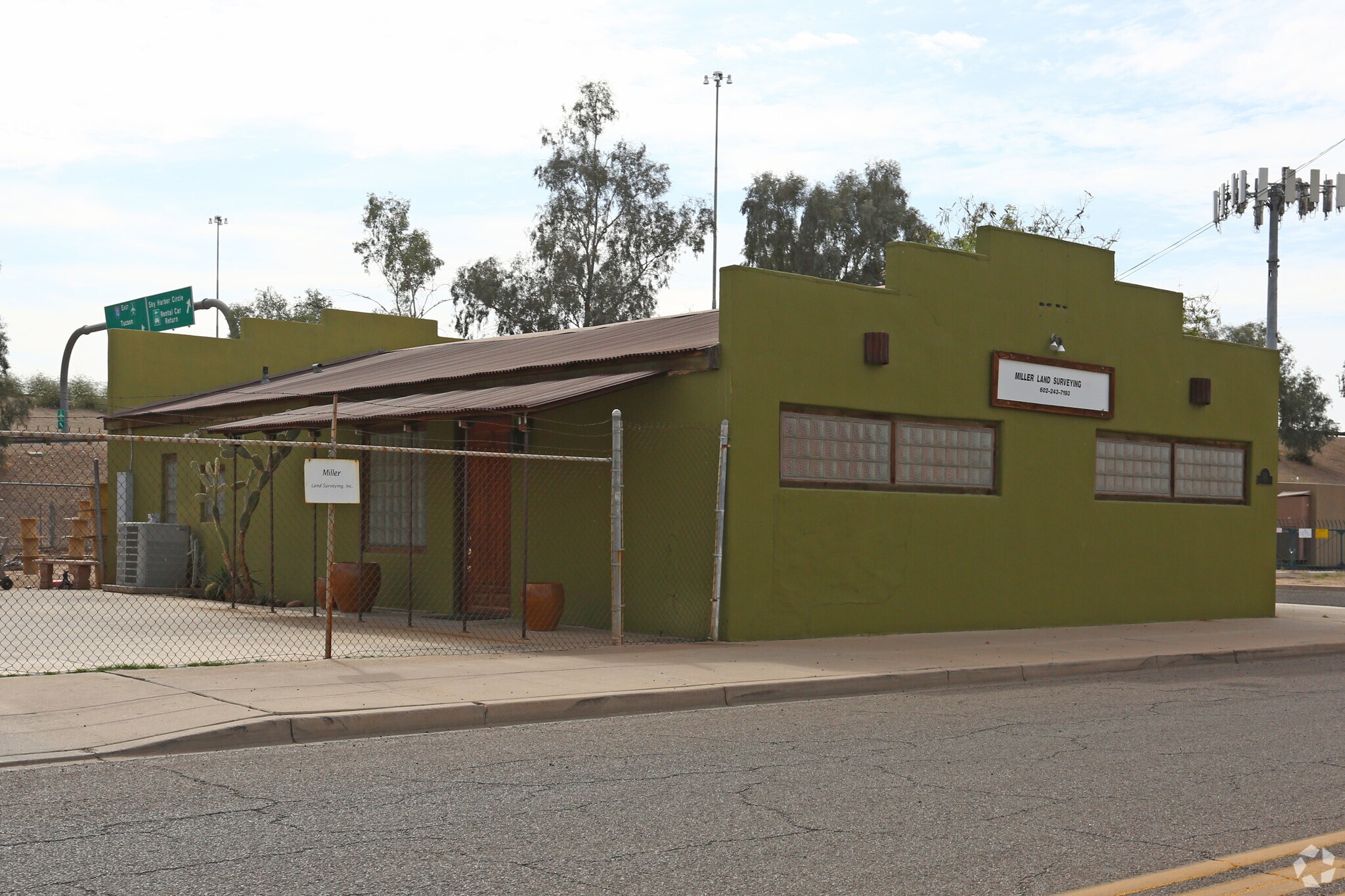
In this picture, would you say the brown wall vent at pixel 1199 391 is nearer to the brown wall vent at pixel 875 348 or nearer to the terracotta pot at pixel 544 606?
the brown wall vent at pixel 875 348

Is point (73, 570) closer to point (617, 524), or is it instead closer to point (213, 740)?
point (617, 524)

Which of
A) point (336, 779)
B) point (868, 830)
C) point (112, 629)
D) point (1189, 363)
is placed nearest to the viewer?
point (868, 830)

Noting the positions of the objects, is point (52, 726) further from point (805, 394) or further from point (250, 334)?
point (250, 334)

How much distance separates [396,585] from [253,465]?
345 centimetres

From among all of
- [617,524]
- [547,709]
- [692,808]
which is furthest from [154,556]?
[692,808]

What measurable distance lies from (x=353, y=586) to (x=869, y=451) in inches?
276

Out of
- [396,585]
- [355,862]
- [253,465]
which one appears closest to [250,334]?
[253,465]

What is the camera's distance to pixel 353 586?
57.2ft

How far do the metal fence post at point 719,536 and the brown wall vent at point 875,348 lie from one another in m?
2.39

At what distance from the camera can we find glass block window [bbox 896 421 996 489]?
16266 mm

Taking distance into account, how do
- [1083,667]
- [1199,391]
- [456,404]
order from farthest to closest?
[1199,391] → [456,404] → [1083,667]

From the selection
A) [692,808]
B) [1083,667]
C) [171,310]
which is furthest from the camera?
[171,310]

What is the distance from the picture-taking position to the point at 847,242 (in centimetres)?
5353

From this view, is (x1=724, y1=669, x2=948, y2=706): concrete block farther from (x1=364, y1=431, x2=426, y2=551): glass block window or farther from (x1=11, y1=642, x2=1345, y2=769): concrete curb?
(x1=364, y1=431, x2=426, y2=551): glass block window
